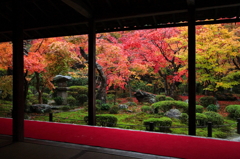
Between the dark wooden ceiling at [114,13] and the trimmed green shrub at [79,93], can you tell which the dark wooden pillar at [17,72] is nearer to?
the dark wooden ceiling at [114,13]

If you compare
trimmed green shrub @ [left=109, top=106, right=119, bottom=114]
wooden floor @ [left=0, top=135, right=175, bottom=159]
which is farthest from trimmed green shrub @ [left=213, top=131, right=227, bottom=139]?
wooden floor @ [left=0, top=135, right=175, bottom=159]

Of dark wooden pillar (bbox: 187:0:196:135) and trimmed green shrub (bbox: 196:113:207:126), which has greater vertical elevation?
dark wooden pillar (bbox: 187:0:196:135)

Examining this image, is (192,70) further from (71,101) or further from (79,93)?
(79,93)

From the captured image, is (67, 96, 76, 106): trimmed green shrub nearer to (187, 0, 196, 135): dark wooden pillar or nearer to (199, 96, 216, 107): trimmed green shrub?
(199, 96, 216, 107): trimmed green shrub

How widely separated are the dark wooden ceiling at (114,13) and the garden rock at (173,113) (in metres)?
5.25

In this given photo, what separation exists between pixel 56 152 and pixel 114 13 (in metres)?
3.30

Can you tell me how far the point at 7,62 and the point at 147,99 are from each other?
8.63 meters

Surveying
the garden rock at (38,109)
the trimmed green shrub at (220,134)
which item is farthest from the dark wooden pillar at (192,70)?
the garden rock at (38,109)

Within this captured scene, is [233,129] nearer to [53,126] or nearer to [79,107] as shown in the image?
[53,126]

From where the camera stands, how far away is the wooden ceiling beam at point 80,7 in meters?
3.80

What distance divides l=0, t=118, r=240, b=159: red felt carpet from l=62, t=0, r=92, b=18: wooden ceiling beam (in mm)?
2785

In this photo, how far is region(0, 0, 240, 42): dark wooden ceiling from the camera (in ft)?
12.7

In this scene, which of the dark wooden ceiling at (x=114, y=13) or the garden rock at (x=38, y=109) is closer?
the dark wooden ceiling at (x=114, y=13)

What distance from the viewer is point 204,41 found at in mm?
8758
